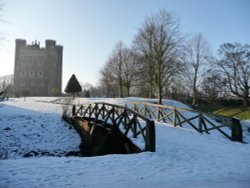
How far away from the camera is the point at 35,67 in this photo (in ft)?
196

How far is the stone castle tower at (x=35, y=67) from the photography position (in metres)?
59.0

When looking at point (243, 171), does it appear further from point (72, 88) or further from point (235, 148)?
point (72, 88)

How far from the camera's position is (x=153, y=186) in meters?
3.96

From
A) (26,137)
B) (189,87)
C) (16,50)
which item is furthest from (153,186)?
(16,50)

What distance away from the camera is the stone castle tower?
59.0 m

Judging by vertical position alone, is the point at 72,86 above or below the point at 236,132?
above

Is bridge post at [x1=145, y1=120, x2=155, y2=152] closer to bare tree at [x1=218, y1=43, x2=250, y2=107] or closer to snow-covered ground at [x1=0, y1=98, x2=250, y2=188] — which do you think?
snow-covered ground at [x1=0, y1=98, x2=250, y2=188]

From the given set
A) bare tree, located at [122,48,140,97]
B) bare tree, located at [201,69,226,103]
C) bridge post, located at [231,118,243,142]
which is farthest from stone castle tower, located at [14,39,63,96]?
bridge post, located at [231,118,243,142]

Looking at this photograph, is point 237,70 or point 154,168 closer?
point 154,168

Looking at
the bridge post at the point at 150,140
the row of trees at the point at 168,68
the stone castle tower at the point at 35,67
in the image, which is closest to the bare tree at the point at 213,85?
the row of trees at the point at 168,68

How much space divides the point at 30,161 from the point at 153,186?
3063 millimetres

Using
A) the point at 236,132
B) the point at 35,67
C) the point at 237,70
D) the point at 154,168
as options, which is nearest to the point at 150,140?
the point at 154,168

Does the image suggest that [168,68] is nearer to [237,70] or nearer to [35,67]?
[237,70]

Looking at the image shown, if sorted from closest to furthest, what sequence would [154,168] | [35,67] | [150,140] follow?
[154,168] < [150,140] < [35,67]
